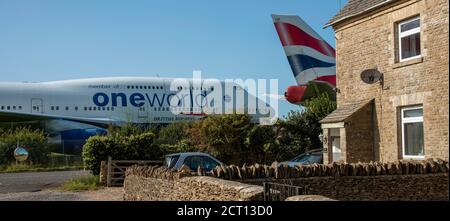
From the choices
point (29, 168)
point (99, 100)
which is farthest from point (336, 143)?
point (99, 100)

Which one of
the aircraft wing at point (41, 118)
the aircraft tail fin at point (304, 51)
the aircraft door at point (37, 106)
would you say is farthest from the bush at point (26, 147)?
the aircraft tail fin at point (304, 51)

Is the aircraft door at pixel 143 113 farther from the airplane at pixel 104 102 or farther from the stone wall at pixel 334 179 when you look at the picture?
the stone wall at pixel 334 179

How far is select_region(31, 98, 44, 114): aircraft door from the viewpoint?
42.9 m

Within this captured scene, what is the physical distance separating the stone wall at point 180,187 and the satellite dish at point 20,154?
15.6 m

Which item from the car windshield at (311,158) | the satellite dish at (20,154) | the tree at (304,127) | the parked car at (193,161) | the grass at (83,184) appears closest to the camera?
the parked car at (193,161)

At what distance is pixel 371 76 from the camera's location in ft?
52.1

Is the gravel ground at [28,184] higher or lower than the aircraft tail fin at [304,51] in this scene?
lower

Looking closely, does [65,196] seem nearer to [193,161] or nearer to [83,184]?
[83,184]

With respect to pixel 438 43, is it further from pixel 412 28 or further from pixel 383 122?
pixel 383 122

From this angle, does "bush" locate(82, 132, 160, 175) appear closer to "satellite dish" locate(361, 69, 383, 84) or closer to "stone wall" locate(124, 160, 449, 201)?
"stone wall" locate(124, 160, 449, 201)

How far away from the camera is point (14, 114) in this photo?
132 feet

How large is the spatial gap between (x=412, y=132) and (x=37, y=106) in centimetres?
3351

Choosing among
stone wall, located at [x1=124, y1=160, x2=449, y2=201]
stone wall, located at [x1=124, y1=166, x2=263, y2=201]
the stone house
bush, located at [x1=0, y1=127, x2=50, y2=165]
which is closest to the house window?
the stone house

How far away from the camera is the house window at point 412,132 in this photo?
14.9m
